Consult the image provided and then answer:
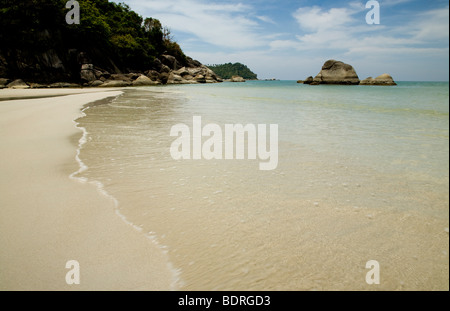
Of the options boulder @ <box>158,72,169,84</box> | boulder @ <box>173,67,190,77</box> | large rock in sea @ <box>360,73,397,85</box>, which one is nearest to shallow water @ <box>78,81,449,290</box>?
boulder @ <box>158,72,169,84</box>

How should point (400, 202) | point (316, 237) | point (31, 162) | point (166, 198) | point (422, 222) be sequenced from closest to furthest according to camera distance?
point (316, 237) → point (422, 222) → point (400, 202) → point (166, 198) → point (31, 162)

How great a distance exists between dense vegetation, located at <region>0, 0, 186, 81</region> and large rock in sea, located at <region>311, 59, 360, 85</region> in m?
42.5

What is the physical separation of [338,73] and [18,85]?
61.1m

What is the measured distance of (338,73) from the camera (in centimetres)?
5862

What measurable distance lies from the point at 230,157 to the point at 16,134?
5.08m

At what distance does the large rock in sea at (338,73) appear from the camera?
58.0 meters

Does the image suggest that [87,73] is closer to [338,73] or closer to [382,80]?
[338,73]

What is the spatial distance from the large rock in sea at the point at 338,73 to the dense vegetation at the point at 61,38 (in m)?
42.5

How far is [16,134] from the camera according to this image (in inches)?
218

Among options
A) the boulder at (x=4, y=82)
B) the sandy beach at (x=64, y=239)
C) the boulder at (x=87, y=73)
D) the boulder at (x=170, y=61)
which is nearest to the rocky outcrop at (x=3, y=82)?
the boulder at (x=4, y=82)

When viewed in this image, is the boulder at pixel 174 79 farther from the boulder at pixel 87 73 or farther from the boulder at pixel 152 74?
the boulder at pixel 87 73

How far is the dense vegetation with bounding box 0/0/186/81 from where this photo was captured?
107 ft
